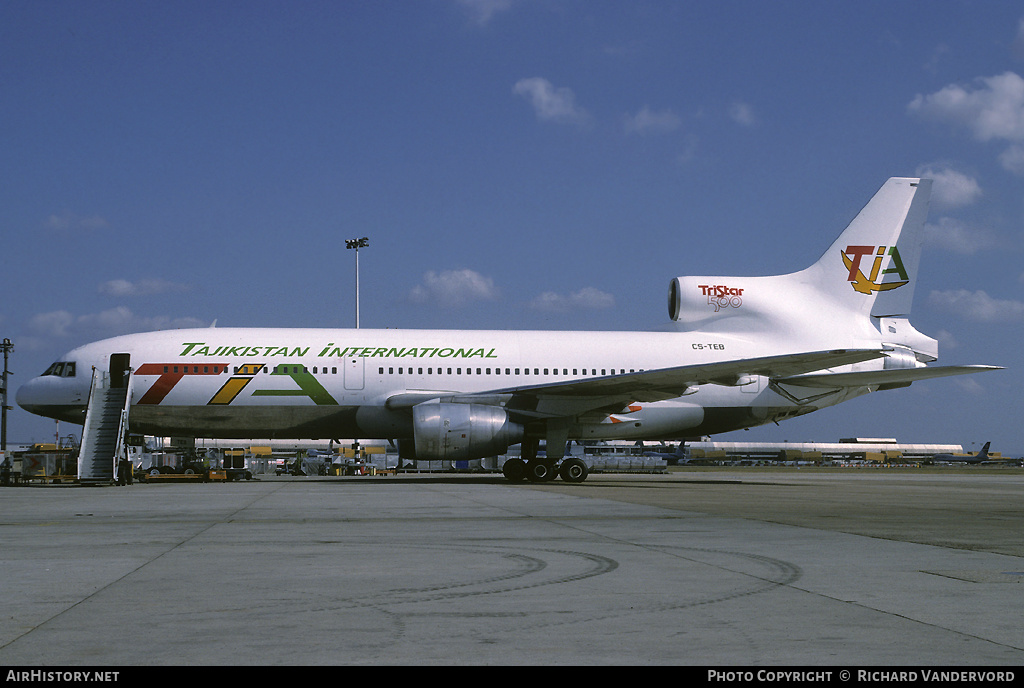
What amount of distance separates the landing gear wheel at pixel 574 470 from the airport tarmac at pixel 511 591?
45.3ft

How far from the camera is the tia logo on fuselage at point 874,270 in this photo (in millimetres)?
29828

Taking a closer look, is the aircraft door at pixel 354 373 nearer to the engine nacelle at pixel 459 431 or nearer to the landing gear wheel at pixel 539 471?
the engine nacelle at pixel 459 431

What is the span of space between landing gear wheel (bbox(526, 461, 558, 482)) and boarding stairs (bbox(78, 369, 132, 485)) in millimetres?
11136

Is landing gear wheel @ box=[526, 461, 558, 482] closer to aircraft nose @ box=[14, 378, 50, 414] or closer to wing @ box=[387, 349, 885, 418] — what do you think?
wing @ box=[387, 349, 885, 418]

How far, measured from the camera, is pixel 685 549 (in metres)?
8.64

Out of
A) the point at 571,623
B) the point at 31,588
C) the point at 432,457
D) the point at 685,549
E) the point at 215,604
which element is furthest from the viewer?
the point at 432,457

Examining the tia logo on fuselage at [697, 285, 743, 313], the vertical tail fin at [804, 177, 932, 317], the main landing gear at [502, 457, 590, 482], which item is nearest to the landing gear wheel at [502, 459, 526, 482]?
the main landing gear at [502, 457, 590, 482]

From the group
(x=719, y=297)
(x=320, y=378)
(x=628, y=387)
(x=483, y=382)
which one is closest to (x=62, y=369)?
(x=320, y=378)

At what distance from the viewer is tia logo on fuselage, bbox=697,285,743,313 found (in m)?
29.4

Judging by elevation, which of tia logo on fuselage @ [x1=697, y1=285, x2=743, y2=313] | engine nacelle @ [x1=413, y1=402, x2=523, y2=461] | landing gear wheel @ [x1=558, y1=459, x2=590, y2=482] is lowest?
landing gear wheel @ [x1=558, y1=459, x2=590, y2=482]

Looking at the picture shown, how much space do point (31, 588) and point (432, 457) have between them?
59.1 feet

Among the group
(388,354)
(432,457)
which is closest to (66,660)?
(432,457)

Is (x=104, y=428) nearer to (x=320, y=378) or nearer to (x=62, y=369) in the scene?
(x=62, y=369)

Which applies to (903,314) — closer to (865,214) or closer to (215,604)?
(865,214)
